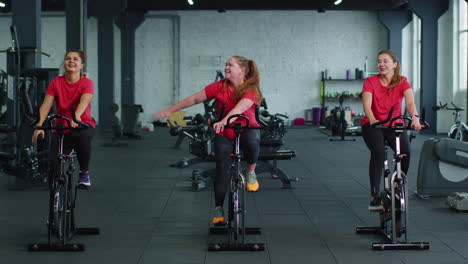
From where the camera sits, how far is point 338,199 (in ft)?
20.4

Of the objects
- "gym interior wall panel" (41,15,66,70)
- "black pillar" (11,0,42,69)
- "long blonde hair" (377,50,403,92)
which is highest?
"gym interior wall panel" (41,15,66,70)

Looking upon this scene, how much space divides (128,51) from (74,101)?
14.7 meters

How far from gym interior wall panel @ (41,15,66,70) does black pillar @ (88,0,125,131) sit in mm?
3869

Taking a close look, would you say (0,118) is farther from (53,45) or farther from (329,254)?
(329,254)

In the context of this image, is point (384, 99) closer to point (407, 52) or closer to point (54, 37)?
point (407, 52)

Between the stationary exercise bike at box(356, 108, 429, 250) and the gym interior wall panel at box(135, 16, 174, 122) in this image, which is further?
the gym interior wall panel at box(135, 16, 174, 122)

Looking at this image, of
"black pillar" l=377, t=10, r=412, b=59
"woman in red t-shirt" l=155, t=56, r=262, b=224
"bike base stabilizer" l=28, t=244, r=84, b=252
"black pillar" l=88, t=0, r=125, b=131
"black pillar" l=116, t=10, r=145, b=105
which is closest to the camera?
"bike base stabilizer" l=28, t=244, r=84, b=252

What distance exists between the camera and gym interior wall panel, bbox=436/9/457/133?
1616cm

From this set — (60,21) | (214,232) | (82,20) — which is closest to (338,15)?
(60,21)

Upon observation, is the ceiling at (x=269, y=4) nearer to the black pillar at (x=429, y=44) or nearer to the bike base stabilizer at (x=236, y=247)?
the black pillar at (x=429, y=44)

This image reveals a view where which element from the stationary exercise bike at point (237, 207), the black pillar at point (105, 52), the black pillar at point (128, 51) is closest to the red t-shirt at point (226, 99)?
the stationary exercise bike at point (237, 207)

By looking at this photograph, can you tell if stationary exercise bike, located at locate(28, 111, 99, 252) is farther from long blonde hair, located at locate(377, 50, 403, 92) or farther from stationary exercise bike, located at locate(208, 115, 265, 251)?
long blonde hair, located at locate(377, 50, 403, 92)

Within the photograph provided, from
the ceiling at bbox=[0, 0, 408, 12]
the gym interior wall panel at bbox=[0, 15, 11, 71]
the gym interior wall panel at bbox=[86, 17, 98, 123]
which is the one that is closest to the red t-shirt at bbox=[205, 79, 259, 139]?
the ceiling at bbox=[0, 0, 408, 12]

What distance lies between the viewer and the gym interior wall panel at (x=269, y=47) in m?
20.4
